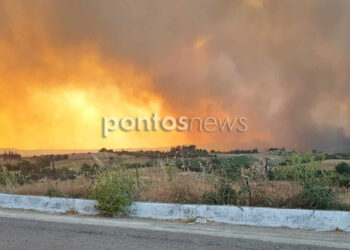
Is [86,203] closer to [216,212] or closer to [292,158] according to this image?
[216,212]

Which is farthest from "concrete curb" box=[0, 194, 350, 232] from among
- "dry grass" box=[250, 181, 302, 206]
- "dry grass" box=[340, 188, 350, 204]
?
"dry grass" box=[340, 188, 350, 204]

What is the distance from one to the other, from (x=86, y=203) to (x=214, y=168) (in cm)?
396

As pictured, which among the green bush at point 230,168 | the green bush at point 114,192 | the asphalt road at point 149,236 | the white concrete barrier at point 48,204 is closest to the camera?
the asphalt road at point 149,236

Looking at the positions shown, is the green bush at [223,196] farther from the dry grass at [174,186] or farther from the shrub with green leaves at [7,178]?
the shrub with green leaves at [7,178]

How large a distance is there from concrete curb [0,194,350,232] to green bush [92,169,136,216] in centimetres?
31

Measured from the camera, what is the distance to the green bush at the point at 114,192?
28.6 feet

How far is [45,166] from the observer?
20875mm

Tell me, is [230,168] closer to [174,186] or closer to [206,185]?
[206,185]

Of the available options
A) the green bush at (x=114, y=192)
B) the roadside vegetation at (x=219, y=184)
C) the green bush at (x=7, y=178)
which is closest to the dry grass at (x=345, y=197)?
the roadside vegetation at (x=219, y=184)

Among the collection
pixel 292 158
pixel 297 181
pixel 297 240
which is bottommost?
pixel 297 240

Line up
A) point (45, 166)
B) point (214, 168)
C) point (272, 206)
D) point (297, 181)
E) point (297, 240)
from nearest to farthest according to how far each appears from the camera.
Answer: point (297, 240) < point (272, 206) < point (297, 181) < point (214, 168) < point (45, 166)

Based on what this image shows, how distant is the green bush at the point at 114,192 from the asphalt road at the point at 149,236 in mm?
524

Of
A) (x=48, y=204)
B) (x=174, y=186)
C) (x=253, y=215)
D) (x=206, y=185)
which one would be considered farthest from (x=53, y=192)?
Result: (x=253, y=215)

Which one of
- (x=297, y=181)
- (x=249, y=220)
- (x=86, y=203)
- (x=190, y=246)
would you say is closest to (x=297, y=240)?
(x=249, y=220)
